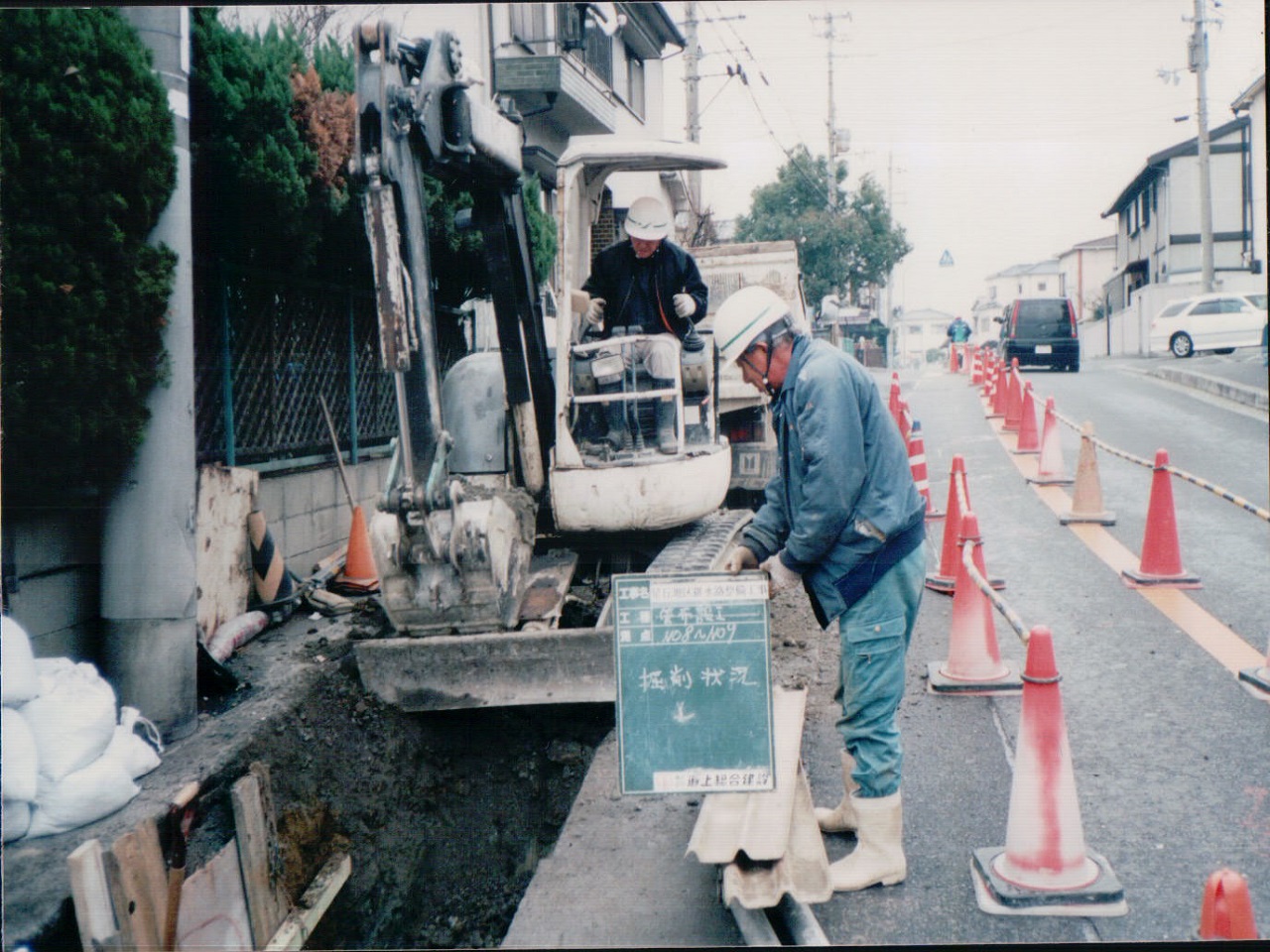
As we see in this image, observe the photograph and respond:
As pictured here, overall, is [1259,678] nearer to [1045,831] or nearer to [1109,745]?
[1109,745]

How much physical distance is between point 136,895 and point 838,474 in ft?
7.65

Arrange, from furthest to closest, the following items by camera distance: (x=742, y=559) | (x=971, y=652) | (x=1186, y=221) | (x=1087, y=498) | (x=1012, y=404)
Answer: (x=1012, y=404) → (x=1186, y=221) → (x=1087, y=498) → (x=971, y=652) → (x=742, y=559)

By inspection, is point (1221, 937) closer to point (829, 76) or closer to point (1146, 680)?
point (1146, 680)

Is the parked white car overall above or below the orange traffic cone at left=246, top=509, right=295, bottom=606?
above

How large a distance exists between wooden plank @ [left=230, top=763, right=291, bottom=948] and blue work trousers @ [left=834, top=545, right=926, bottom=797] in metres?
2.09

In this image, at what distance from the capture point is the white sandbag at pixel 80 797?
2.92 metres

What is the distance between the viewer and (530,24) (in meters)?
12.2

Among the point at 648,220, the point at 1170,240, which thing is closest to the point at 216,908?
the point at 648,220

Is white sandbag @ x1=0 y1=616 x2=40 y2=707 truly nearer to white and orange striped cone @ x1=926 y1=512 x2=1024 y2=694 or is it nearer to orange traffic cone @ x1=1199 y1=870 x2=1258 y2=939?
orange traffic cone @ x1=1199 y1=870 x2=1258 y2=939

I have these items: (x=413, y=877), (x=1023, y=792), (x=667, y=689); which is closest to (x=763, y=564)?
(x=667, y=689)

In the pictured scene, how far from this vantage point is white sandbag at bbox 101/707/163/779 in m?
3.21

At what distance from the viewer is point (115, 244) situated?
10.9 ft

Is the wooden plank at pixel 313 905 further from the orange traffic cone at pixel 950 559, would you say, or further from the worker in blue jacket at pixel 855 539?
the orange traffic cone at pixel 950 559

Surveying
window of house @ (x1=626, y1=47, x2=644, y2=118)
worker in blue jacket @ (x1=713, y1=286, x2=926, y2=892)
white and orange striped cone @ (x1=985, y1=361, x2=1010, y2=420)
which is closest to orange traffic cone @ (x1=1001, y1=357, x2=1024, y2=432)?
white and orange striped cone @ (x1=985, y1=361, x2=1010, y2=420)
